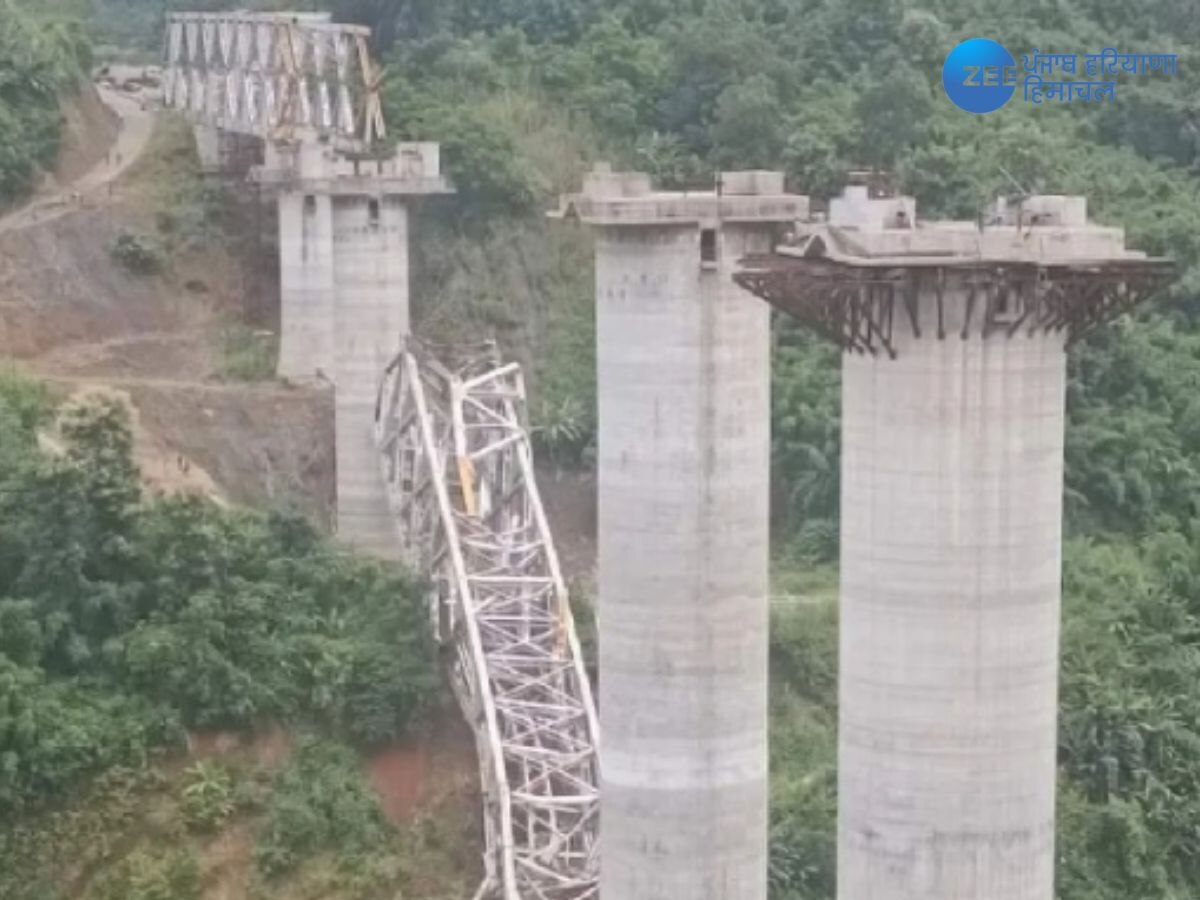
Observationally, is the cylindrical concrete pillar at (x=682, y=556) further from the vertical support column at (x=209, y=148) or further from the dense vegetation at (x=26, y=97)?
the vertical support column at (x=209, y=148)

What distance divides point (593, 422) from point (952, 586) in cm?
2666

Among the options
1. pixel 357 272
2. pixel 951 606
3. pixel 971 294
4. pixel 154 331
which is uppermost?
pixel 971 294

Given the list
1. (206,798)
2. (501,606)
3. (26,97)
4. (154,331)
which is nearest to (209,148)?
(26,97)

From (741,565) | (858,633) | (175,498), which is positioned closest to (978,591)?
(858,633)

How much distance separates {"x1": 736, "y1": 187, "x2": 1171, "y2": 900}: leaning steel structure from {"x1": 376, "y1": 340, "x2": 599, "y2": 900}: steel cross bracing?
11666 millimetres

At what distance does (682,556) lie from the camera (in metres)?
27.4

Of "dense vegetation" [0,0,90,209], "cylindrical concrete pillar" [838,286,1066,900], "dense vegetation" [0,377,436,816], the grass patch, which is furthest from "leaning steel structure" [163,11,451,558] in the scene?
"cylindrical concrete pillar" [838,286,1066,900]

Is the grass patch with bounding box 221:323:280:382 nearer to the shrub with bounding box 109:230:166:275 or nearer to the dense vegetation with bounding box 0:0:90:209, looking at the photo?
the shrub with bounding box 109:230:166:275

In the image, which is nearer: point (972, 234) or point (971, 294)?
point (971, 294)

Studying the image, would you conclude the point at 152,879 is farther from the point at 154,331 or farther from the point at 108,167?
the point at 108,167

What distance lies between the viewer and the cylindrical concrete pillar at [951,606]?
19609 millimetres

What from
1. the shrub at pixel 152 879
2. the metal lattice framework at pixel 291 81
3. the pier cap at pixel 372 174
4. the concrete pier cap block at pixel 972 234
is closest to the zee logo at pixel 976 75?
the concrete pier cap block at pixel 972 234

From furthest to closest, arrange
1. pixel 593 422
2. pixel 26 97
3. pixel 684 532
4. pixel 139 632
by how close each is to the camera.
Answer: pixel 26 97 < pixel 593 422 < pixel 139 632 < pixel 684 532

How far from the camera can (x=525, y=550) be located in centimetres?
3500
